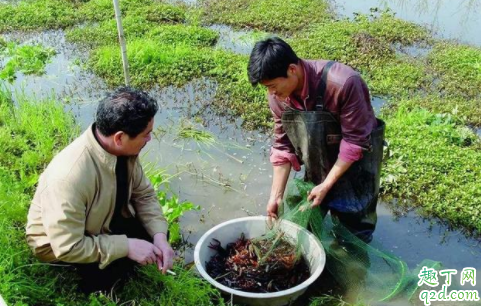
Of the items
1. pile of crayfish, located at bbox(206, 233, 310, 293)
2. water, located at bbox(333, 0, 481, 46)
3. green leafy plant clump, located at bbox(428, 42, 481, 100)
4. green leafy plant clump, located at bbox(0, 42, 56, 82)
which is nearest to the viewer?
pile of crayfish, located at bbox(206, 233, 310, 293)

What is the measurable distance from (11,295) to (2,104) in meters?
3.72

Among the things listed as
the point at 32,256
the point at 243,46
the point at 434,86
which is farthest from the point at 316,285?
the point at 243,46

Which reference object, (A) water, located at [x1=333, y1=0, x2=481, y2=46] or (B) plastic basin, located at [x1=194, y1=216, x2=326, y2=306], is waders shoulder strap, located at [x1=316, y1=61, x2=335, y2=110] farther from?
(A) water, located at [x1=333, y1=0, x2=481, y2=46]

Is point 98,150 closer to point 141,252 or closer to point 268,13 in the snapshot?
point 141,252

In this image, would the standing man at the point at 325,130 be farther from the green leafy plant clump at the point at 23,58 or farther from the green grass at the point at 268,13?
the green grass at the point at 268,13

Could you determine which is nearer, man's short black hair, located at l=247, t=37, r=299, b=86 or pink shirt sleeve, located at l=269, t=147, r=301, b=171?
man's short black hair, located at l=247, t=37, r=299, b=86

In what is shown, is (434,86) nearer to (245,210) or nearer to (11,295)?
(245,210)

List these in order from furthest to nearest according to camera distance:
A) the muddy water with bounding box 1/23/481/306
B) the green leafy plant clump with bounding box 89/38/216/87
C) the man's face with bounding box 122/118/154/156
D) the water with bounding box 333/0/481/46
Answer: the water with bounding box 333/0/481/46 → the green leafy plant clump with bounding box 89/38/216/87 → the muddy water with bounding box 1/23/481/306 → the man's face with bounding box 122/118/154/156

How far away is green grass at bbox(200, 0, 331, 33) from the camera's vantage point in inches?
355

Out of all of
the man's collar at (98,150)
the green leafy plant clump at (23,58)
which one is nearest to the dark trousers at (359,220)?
the man's collar at (98,150)

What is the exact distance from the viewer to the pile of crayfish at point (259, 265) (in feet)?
12.4

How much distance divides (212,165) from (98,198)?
2.70 m

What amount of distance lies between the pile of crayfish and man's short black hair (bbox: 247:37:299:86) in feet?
4.42

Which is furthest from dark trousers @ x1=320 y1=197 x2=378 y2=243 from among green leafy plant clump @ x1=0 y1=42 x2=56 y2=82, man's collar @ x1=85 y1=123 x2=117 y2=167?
green leafy plant clump @ x1=0 y1=42 x2=56 y2=82
